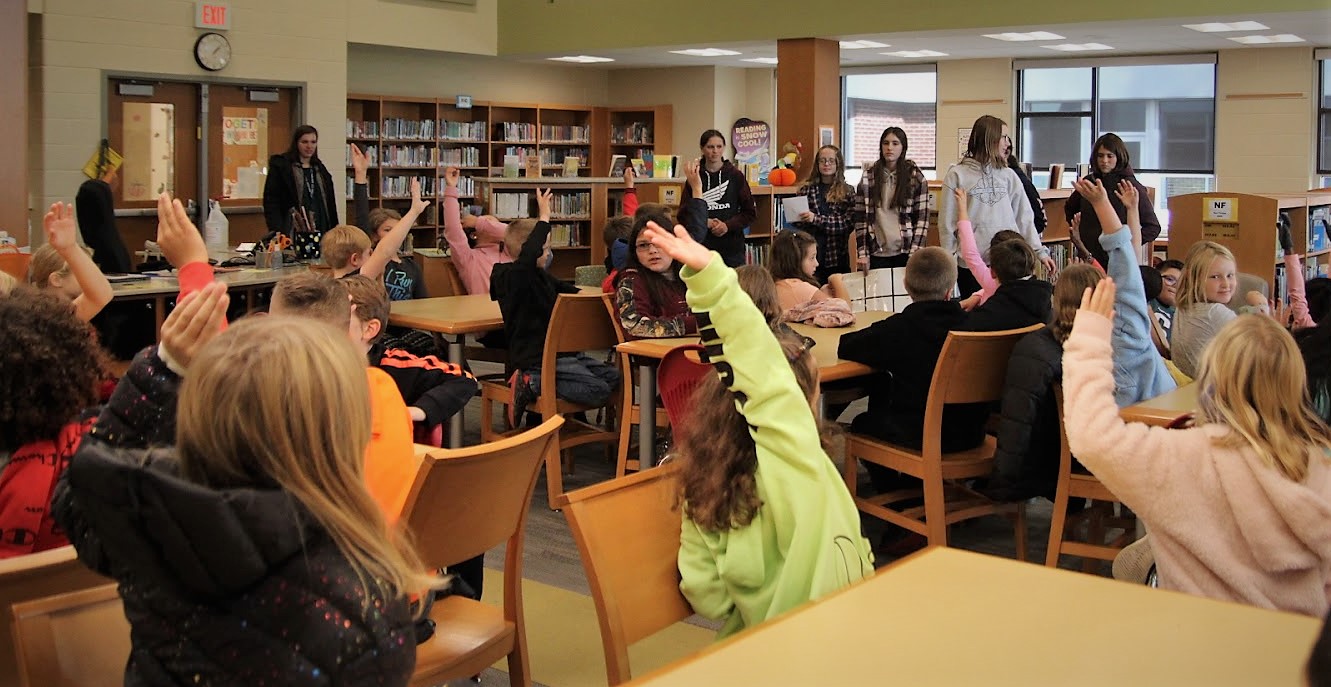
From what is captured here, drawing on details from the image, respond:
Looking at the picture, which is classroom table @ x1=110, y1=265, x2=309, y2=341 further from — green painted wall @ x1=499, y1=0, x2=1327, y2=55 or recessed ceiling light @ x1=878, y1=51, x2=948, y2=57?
recessed ceiling light @ x1=878, y1=51, x2=948, y2=57

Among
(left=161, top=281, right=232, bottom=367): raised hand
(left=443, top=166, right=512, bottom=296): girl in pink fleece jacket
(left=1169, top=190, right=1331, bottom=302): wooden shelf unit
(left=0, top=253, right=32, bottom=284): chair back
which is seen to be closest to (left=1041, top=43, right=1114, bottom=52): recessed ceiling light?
(left=1169, top=190, right=1331, bottom=302): wooden shelf unit

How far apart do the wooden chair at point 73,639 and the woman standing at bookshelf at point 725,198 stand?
20.2ft

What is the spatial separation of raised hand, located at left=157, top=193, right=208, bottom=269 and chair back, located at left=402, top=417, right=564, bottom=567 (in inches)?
22.7

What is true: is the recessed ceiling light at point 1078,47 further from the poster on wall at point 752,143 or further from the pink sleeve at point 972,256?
the pink sleeve at point 972,256

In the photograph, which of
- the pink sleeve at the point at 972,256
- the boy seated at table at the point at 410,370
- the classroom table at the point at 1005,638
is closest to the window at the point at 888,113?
the pink sleeve at the point at 972,256

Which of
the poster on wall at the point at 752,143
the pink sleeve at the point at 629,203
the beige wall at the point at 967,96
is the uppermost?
the beige wall at the point at 967,96

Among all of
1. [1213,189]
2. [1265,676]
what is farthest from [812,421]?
[1213,189]

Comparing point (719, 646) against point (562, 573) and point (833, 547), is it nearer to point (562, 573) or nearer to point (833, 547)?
point (833, 547)

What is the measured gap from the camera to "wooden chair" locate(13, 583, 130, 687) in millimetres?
1870

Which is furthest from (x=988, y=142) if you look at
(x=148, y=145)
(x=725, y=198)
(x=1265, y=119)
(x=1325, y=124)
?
(x=1325, y=124)

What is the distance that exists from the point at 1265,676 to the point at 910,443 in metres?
2.76

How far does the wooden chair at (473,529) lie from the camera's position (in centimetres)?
240

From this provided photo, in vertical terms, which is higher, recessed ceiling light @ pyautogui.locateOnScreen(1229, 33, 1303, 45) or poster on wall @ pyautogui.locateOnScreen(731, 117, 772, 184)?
recessed ceiling light @ pyautogui.locateOnScreen(1229, 33, 1303, 45)

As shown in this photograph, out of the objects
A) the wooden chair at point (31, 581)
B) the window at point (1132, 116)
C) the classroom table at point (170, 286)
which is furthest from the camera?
the window at point (1132, 116)
